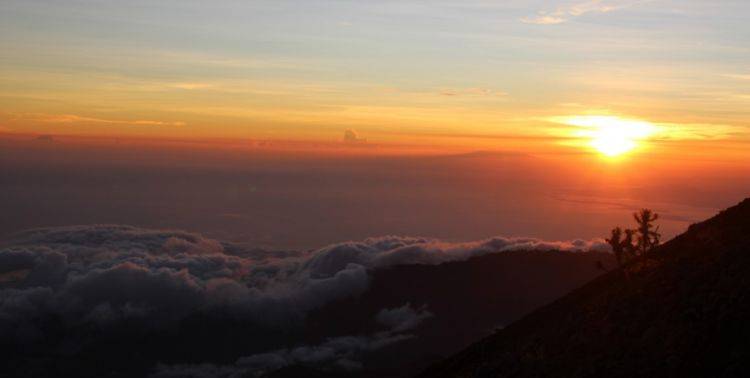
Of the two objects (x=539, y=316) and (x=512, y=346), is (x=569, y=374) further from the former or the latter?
(x=539, y=316)

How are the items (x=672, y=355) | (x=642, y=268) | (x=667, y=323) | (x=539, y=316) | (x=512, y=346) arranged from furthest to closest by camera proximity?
1. (x=539, y=316)
2. (x=512, y=346)
3. (x=642, y=268)
4. (x=667, y=323)
5. (x=672, y=355)

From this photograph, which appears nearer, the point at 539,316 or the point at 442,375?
the point at 442,375

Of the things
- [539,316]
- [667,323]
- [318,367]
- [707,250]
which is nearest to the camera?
[667,323]

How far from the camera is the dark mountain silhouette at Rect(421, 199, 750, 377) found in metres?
21.1

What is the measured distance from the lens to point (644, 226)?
131 ft

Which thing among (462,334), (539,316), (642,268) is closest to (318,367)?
(462,334)

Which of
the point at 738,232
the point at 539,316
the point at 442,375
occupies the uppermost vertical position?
the point at 738,232

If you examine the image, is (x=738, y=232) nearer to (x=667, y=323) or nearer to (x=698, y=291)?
(x=698, y=291)

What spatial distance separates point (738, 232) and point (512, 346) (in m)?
12.1

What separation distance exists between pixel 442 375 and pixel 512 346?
18.3 ft

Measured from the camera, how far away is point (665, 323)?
23750 mm

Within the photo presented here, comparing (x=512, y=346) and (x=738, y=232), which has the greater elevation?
(x=738, y=232)

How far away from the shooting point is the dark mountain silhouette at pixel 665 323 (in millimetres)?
Answer: 21141

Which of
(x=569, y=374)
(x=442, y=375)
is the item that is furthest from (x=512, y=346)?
(x=569, y=374)
